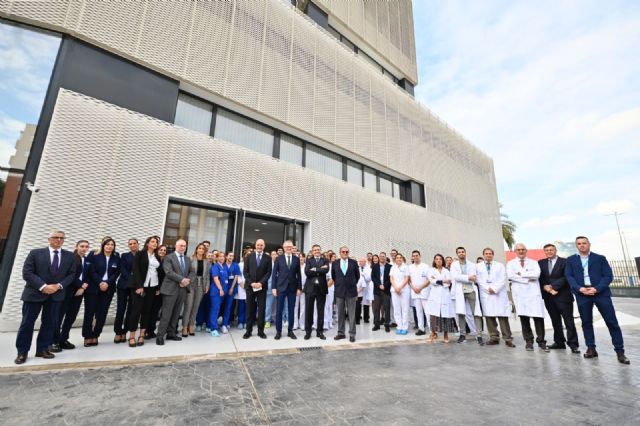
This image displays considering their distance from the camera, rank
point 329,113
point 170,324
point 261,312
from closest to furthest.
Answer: point 170,324
point 261,312
point 329,113

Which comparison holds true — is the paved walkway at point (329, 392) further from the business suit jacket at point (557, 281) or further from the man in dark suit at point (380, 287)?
the man in dark suit at point (380, 287)

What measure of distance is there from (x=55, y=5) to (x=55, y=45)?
0.85 metres

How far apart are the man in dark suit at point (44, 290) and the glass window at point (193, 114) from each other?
17.0ft

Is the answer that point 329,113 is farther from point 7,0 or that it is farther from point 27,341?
point 27,341

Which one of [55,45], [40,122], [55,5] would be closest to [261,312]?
[40,122]

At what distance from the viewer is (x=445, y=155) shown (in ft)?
58.8

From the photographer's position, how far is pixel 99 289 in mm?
4715

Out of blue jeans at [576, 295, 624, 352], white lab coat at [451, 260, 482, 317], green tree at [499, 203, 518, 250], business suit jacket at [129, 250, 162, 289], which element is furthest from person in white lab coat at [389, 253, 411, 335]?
green tree at [499, 203, 518, 250]

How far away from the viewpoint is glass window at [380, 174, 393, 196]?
14078mm

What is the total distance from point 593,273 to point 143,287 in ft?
25.8

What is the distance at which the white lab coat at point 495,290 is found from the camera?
5.71 m

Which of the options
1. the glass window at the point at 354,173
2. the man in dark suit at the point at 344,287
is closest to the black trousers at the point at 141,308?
the man in dark suit at the point at 344,287

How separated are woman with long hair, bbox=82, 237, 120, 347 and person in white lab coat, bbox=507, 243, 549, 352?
7640mm

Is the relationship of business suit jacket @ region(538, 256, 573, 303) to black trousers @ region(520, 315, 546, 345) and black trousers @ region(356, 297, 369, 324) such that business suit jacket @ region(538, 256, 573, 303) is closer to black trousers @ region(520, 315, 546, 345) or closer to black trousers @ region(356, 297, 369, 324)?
black trousers @ region(520, 315, 546, 345)
